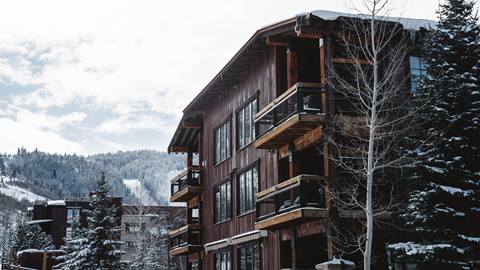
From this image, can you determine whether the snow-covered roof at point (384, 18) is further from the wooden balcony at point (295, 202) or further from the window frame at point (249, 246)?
the window frame at point (249, 246)

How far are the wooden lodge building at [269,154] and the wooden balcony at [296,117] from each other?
1.2 inches

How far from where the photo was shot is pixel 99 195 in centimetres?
3158

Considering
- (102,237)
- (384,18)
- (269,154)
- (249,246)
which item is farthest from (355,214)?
(102,237)

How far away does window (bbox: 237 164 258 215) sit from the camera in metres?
24.5

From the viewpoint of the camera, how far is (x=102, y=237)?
1235 inches

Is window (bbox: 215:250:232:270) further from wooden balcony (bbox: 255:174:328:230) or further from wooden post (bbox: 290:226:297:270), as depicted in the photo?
wooden post (bbox: 290:226:297:270)

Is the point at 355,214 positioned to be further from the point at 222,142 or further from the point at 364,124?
the point at 222,142

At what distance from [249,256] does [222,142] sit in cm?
649

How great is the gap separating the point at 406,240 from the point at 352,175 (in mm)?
2435

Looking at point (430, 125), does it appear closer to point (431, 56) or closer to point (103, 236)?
point (431, 56)

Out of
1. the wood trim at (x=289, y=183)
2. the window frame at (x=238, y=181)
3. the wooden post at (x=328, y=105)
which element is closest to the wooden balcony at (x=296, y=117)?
the wooden post at (x=328, y=105)

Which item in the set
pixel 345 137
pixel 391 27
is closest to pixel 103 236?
pixel 345 137

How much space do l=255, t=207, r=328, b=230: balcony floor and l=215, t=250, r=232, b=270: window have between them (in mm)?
6162

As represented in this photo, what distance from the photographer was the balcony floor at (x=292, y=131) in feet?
60.4
